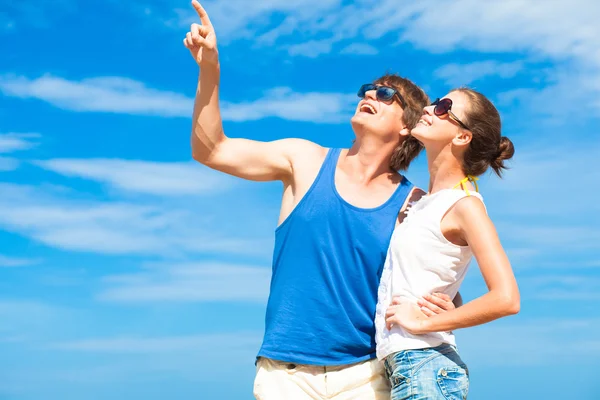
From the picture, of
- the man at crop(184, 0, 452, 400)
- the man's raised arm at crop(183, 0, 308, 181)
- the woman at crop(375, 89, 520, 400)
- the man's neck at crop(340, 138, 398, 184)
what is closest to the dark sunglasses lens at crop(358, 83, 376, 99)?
the man at crop(184, 0, 452, 400)

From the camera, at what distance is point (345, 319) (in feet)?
17.4

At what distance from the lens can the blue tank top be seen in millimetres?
5293

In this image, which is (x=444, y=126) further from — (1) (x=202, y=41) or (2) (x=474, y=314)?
(1) (x=202, y=41)

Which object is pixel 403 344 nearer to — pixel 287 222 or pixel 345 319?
pixel 345 319

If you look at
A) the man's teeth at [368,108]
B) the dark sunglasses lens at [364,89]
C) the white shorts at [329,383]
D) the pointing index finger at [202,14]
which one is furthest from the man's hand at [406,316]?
the pointing index finger at [202,14]

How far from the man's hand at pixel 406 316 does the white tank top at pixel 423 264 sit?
0.05m

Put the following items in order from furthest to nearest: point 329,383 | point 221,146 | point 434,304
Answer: point 221,146 < point 329,383 < point 434,304

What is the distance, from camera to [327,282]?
5.38m

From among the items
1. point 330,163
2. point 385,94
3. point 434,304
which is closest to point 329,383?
point 434,304

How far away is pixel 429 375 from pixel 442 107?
188 cm

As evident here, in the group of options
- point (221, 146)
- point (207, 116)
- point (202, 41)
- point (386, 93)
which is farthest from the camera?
point (386, 93)

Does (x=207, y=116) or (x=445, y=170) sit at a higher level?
(x=207, y=116)

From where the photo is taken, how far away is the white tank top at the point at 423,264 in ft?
15.5

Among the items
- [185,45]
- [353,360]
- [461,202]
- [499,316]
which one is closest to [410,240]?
[461,202]
